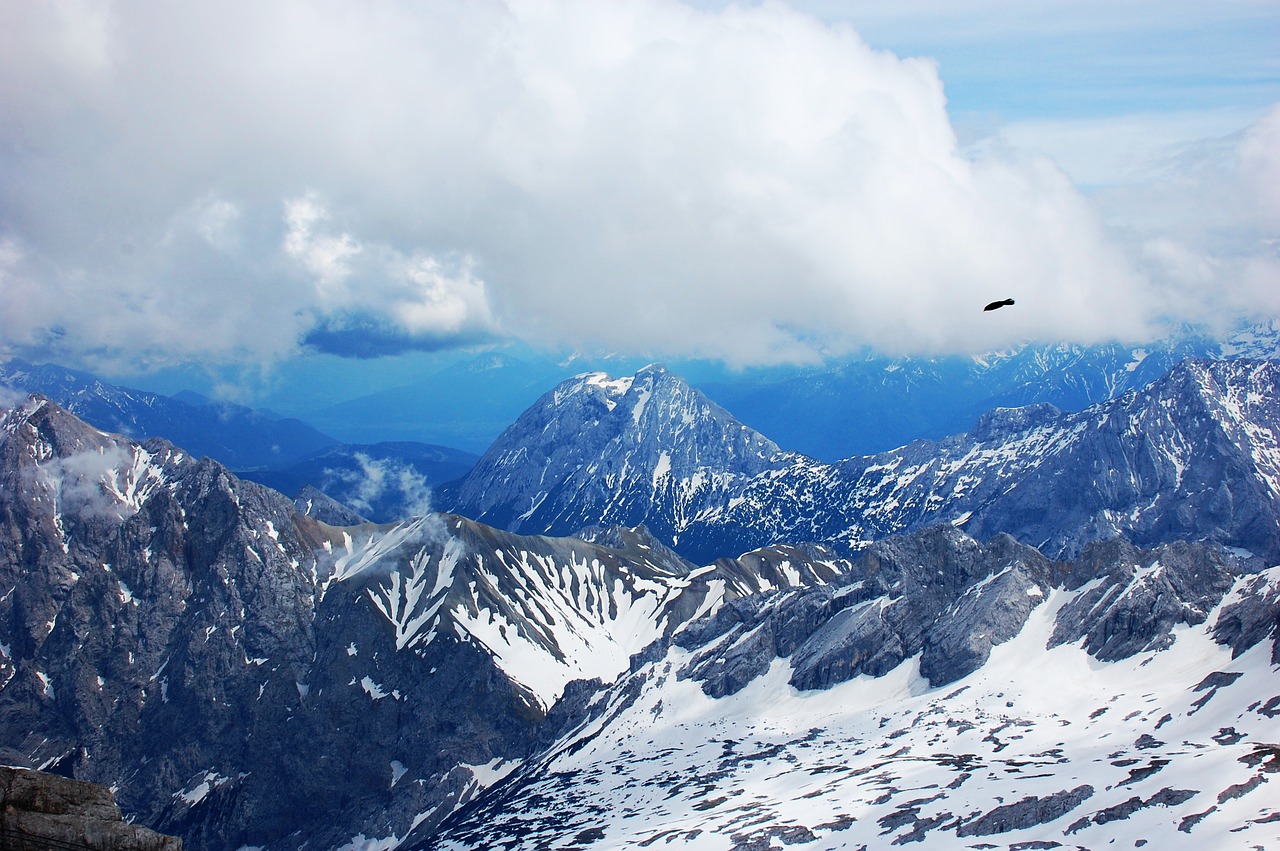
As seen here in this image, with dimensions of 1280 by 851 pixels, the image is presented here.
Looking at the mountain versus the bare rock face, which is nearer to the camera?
the bare rock face

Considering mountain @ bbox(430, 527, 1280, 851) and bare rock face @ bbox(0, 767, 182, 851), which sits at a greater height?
bare rock face @ bbox(0, 767, 182, 851)

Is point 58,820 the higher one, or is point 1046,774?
point 58,820

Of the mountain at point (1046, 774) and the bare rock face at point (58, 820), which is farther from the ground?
the bare rock face at point (58, 820)

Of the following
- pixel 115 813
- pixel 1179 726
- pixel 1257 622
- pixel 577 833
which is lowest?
pixel 577 833

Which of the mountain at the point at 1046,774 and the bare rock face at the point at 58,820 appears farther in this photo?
the mountain at the point at 1046,774

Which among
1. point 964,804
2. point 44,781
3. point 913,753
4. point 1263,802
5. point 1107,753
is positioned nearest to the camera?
point 44,781

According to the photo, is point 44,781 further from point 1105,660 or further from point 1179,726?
point 1105,660

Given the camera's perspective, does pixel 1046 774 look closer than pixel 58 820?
No

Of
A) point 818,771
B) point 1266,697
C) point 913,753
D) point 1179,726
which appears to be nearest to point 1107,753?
point 1179,726
